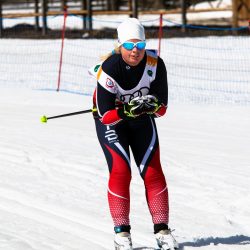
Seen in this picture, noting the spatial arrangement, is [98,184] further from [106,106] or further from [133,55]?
[133,55]

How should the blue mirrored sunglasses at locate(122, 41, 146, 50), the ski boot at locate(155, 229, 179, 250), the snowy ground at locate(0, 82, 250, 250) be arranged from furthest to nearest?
the snowy ground at locate(0, 82, 250, 250), the ski boot at locate(155, 229, 179, 250), the blue mirrored sunglasses at locate(122, 41, 146, 50)

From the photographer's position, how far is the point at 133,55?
5387mm

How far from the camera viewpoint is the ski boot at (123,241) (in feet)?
17.9

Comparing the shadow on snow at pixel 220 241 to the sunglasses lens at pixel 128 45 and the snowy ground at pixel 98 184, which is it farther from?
the sunglasses lens at pixel 128 45

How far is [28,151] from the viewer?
9.48 meters

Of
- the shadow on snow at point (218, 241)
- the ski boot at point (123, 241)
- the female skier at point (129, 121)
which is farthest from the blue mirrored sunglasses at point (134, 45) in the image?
the shadow on snow at point (218, 241)

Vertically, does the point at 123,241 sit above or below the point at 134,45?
below

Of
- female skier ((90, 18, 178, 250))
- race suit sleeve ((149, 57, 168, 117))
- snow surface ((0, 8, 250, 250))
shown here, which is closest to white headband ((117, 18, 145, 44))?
female skier ((90, 18, 178, 250))

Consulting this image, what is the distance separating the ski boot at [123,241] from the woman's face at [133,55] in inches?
46.7

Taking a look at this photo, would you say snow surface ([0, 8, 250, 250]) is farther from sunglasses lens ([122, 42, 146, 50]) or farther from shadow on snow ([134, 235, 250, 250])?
sunglasses lens ([122, 42, 146, 50])

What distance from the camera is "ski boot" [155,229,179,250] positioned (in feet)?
18.0

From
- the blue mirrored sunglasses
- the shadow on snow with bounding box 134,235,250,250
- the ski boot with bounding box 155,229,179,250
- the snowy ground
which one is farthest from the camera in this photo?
Result: the snowy ground

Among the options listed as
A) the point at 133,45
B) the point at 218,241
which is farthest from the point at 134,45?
the point at 218,241

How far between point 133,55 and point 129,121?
475 mm
